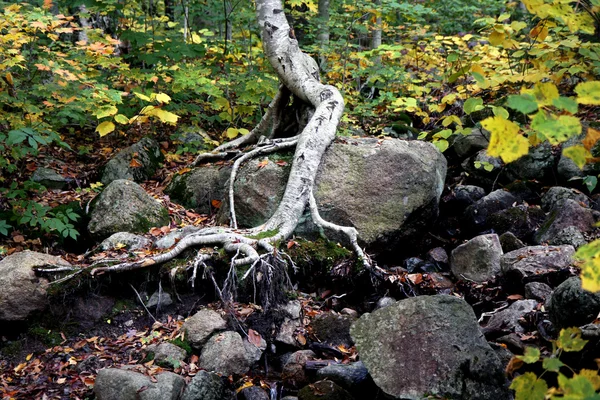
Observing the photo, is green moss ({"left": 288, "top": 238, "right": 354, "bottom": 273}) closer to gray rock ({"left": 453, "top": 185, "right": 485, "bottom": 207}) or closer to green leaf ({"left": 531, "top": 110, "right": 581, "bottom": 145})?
gray rock ({"left": 453, "top": 185, "right": 485, "bottom": 207})

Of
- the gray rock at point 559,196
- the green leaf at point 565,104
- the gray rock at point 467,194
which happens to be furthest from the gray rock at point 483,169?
the green leaf at point 565,104

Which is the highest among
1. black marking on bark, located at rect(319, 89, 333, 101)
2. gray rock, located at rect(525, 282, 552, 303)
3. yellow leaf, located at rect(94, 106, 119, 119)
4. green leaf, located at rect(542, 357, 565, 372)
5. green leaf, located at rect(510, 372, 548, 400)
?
green leaf, located at rect(542, 357, 565, 372)

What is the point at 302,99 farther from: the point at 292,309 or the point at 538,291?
the point at 538,291

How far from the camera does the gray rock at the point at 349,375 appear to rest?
3896 mm

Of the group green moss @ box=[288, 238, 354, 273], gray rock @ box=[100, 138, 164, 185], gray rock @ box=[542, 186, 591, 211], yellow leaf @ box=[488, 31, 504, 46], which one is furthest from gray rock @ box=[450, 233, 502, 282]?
gray rock @ box=[100, 138, 164, 185]

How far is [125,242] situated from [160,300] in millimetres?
1058

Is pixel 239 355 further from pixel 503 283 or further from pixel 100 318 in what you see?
pixel 503 283

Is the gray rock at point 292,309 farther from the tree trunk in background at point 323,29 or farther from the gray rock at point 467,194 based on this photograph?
the tree trunk in background at point 323,29

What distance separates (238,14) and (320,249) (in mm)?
6542

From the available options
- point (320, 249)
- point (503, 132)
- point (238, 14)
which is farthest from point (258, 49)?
point (503, 132)

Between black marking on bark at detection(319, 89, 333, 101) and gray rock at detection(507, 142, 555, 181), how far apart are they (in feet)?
10.4

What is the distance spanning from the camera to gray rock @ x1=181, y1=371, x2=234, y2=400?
402 cm

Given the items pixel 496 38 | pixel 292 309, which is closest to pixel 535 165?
pixel 292 309

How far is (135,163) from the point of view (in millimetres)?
8352
